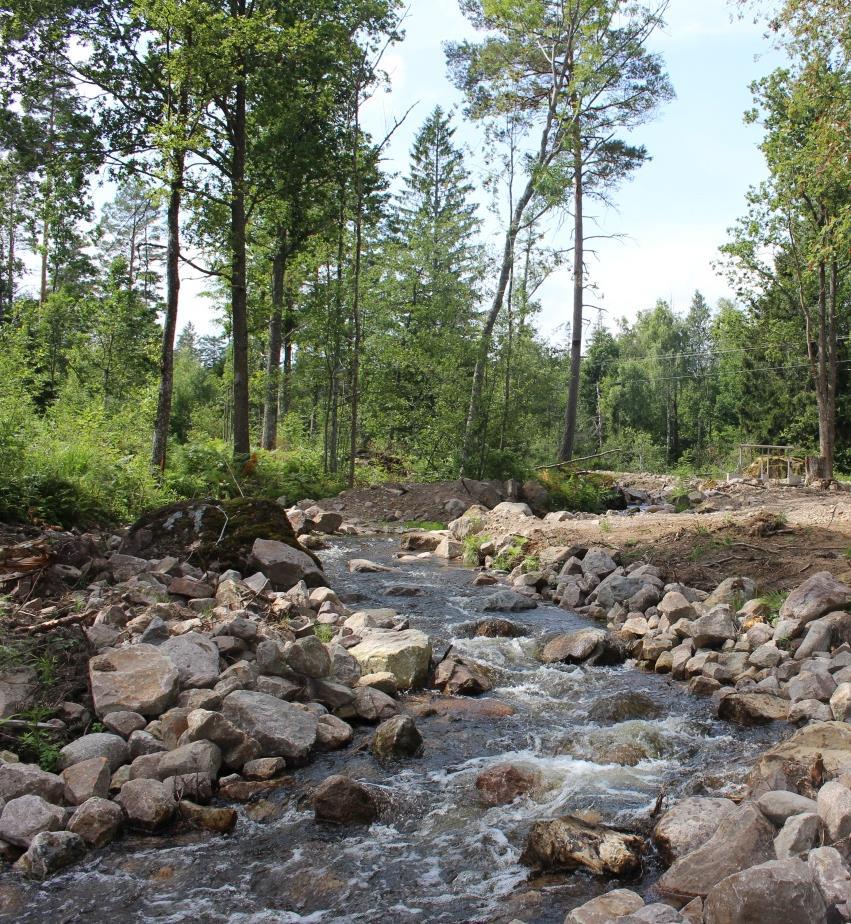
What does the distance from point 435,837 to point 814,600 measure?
477 cm

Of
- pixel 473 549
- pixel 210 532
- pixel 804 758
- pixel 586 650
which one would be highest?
pixel 210 532

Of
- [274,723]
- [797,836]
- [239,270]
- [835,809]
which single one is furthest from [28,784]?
[239,270]

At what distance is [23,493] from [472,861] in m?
7.77

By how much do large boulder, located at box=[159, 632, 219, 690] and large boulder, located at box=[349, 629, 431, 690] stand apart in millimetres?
1329

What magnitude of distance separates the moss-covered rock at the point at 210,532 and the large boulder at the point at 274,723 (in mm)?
3898

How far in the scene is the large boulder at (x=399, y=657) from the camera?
621 cm

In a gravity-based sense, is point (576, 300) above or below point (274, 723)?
above

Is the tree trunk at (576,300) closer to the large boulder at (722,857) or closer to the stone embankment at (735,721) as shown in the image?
the stone embankment at (735,721)

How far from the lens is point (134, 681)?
493 cm

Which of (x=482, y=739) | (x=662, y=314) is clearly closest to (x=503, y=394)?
(x=482, y=739)

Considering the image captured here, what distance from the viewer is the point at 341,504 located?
1809 centimetres

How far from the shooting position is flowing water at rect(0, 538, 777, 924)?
3.37 m

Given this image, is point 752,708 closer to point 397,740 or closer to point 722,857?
point 722,857

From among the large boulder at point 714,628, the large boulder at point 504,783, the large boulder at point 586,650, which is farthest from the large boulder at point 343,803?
the large boulder at point 714,628
